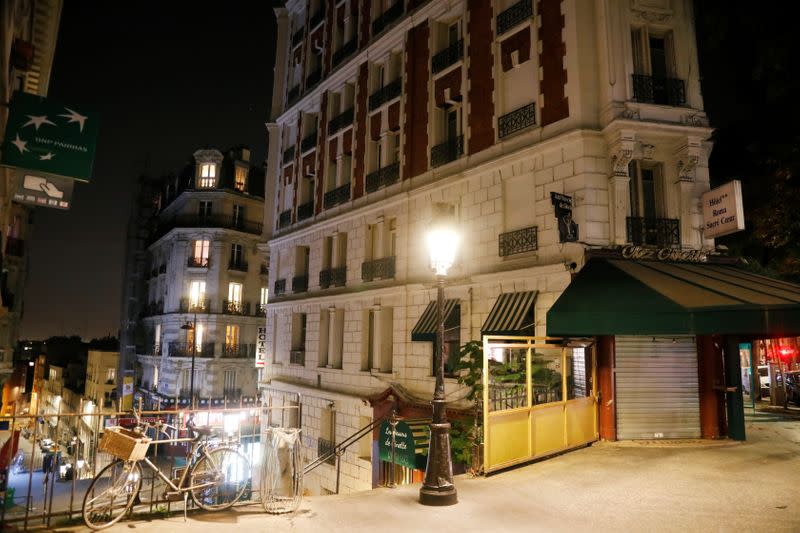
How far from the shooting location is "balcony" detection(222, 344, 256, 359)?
38.7 metres

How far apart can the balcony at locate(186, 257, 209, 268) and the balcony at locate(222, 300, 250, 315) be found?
10.5 ft

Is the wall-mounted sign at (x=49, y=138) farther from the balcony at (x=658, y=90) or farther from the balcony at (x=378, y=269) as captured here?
the balcony at (x=658, y=90)

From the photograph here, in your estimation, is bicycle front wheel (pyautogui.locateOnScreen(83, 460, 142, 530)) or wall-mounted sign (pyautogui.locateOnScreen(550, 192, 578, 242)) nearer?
bicycle front wheel (pyautogui.locateOnScreen(83, 460, 142, 530))

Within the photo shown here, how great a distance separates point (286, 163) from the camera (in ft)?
85.9

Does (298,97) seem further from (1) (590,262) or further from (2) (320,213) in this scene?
(1) (590,262)

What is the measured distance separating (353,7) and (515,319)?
53.5 feet

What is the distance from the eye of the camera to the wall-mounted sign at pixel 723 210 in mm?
11906

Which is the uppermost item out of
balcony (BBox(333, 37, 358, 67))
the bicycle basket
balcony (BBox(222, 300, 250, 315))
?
balcony (BBox(333, 37, 358, 67))

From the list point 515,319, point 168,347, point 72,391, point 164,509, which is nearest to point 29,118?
point 164,509

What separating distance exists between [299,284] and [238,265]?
1839 cm

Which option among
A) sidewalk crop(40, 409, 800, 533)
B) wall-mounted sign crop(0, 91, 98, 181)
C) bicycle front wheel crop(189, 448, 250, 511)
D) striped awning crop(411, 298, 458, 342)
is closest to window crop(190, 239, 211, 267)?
striped awning crop(411, 298, 458, 342)

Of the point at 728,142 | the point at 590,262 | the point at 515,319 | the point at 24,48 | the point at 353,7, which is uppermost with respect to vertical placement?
the point at 353,7

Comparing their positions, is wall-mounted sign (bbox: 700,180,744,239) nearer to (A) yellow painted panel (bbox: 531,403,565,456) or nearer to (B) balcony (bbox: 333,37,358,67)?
(A) yellow painted panel (bbox: 531,403,565,456)

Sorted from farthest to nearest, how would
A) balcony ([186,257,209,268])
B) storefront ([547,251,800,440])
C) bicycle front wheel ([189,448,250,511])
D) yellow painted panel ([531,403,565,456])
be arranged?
balcony ([186,257,209,268])
storefront ([547,251,800,440])
yellow painted panel ([531,403,565,456])
bicycle front wheel ([189,448,250,511])
